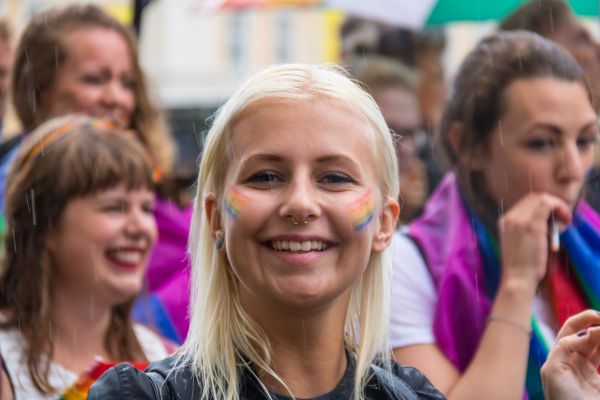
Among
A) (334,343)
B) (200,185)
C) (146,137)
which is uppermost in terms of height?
(200,185)

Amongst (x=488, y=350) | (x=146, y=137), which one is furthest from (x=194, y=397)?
(x=146, y=137)

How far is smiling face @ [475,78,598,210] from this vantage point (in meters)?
3.58

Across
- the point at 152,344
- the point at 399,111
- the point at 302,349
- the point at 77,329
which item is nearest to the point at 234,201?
the point at 302,349

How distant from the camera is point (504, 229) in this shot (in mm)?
3537

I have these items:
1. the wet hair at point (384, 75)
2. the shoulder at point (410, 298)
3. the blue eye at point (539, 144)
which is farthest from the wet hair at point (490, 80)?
the wet hair at point (384, 75)

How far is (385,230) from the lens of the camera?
2.64 metres

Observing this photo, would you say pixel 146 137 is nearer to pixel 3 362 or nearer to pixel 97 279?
pixel 97 279

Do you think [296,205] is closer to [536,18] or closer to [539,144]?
[539,144]

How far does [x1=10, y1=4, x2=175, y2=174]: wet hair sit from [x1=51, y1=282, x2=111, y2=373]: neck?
3.73 feet

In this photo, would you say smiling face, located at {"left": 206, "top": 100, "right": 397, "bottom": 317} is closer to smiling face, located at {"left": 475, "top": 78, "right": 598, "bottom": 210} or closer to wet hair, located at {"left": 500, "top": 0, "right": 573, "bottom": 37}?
smiling face, located at {"left": 475, "top": 78, "right": 598, "bottom": 210}

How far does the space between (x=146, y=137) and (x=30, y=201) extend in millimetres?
1195

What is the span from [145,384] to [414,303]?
1.43 m

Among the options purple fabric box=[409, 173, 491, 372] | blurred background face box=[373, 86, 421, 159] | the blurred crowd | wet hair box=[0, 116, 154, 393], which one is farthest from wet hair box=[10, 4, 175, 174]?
purple fabric box=[409, 173, 491, 372]

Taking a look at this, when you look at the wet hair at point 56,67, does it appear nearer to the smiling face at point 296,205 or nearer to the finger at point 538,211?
the finger at point 538,211
